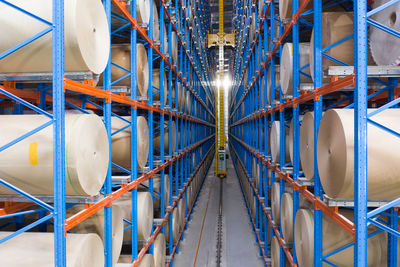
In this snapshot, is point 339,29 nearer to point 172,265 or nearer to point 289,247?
point 289,247

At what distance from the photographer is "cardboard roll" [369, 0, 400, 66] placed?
10.1 ft

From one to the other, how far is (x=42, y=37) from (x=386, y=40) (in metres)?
3.49

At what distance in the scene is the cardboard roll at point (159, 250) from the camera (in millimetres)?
6150

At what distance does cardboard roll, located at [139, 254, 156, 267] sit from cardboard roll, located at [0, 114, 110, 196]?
2612 millimetres

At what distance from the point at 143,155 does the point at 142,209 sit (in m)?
0.97

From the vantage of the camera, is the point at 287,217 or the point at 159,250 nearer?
the point at 287,217

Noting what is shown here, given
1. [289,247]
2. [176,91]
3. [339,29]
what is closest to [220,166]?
[176,91]

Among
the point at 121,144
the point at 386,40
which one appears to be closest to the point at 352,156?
the point at 386,40

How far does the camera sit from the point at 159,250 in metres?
6.41

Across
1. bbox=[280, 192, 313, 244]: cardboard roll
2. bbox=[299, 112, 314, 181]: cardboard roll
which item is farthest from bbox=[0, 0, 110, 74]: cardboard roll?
bbox=[280, 192, 313, 244]: cardboard roll

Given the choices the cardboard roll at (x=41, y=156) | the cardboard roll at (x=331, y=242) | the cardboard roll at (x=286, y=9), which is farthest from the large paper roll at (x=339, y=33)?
the cardboard roll at (x=41, y=156)

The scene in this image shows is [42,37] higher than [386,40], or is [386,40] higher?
[386,40]

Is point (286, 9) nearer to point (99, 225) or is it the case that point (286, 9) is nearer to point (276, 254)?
point (99, 225)

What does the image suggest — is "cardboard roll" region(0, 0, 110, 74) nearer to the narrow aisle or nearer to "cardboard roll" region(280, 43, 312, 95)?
"cardboard roll" region(280, 43, 312, 95)
